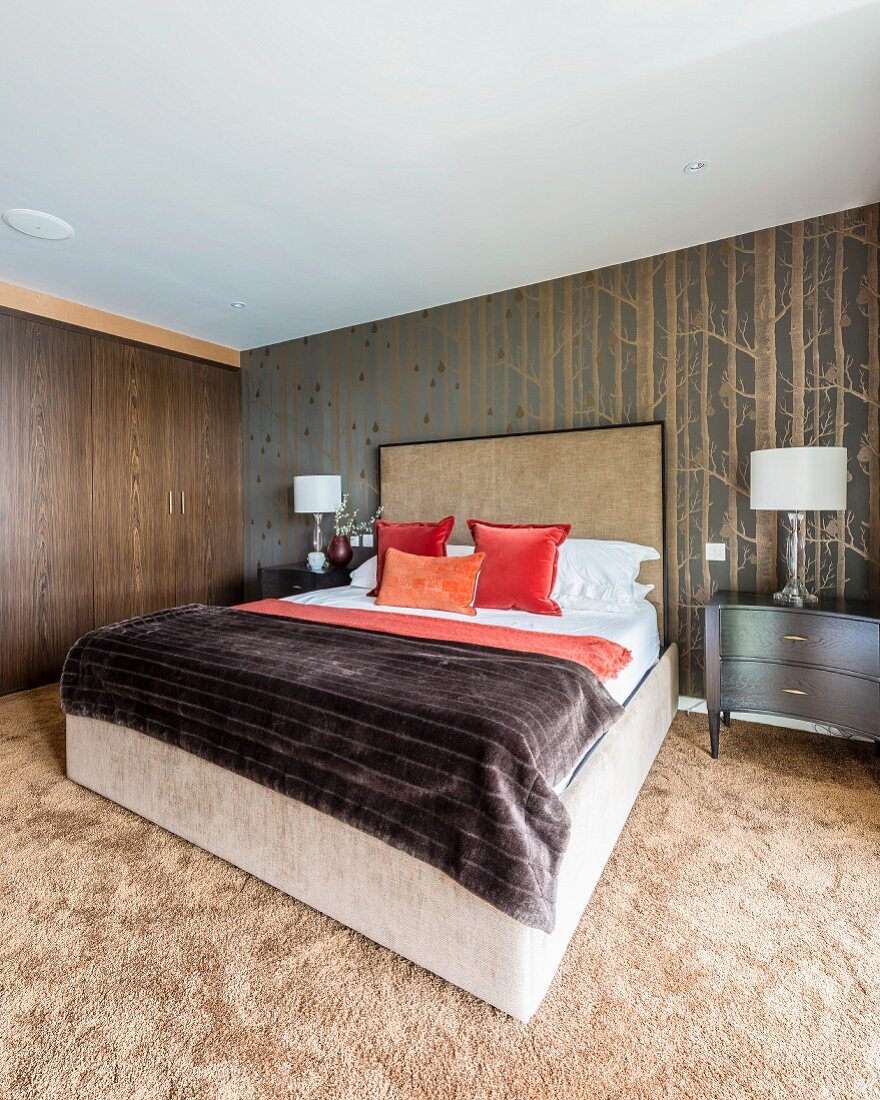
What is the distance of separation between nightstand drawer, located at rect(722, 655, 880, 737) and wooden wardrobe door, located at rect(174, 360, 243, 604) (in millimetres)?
3903

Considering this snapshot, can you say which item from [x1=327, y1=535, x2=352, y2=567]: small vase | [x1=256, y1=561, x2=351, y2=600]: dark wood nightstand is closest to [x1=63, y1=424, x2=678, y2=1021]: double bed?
[x1=256, y1=561, x2=351, y2=600]: dark wood nightstand

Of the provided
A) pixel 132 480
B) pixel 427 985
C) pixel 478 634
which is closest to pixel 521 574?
pixel 478 634

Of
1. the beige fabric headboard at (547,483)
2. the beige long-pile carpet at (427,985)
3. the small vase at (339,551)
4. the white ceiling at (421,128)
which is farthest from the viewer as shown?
the small vase at (339,551)

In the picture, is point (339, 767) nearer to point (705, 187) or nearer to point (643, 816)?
point (643, 816)

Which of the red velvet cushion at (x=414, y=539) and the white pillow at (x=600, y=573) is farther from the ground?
the red velvet cushion at (x=414, y=539)

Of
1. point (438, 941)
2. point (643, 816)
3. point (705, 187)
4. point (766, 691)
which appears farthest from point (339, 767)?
point (705, 187)

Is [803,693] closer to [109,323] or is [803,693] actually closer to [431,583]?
[431,583]

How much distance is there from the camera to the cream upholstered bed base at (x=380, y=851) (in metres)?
1.31

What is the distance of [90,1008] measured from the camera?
1.34 meters

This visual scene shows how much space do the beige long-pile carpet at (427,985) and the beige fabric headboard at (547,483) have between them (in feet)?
5.26

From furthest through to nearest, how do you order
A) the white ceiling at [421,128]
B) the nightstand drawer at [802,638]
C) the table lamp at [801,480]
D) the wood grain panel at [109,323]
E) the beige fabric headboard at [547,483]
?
the wood grain panel at [109,323], the beige fabric headboard at [547,483], the table lamp at [801,480], the nightstand drawer at [802,638], the white ceiling at [421,128]

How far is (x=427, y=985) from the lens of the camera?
1390mm

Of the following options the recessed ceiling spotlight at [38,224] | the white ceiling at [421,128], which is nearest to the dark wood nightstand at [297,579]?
the white ceiling at [421,128]

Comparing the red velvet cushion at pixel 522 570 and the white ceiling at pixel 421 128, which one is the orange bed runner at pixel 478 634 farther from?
the white ceiling at pixel 421 128
